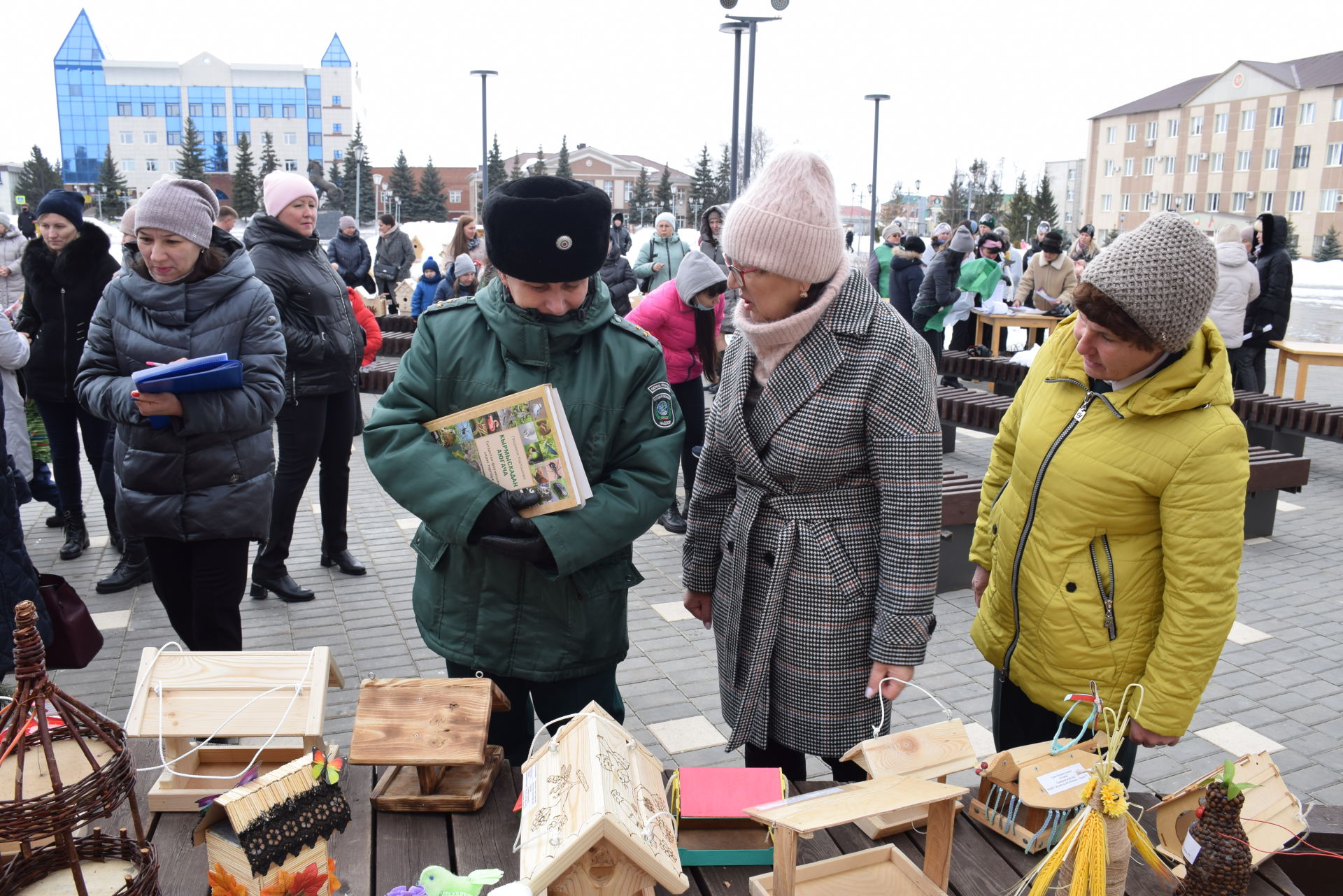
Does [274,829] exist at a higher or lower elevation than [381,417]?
lower

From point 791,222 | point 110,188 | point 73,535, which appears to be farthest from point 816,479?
point 110,188

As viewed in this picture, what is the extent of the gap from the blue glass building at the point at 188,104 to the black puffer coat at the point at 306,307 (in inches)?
3468

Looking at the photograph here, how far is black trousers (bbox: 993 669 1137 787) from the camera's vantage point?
7.54 feet

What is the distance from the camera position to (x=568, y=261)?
2105 millimetres

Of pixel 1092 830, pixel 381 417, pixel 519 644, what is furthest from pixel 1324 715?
pixel 381 417

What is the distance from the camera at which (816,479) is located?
2199 millimetres

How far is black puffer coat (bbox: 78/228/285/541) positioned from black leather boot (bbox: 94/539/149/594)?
2.00 m

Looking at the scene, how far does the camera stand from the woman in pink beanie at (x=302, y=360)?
4.48 metres

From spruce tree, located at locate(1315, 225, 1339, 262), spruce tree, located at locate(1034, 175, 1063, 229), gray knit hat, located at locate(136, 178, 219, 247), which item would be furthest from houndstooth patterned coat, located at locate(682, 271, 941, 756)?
spruce tree, located at locate(1034, 175, 1063, 229)

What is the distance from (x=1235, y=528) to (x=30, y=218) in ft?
24.4

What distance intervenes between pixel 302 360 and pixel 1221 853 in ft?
A: 13.6

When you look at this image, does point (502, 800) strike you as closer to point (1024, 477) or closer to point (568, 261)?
point (568, 261)

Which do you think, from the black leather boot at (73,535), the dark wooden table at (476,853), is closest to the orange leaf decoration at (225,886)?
the dark wooden table at (476,853)

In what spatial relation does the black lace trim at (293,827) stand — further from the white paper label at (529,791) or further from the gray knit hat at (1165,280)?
the gray knit hat at (1165,280)
